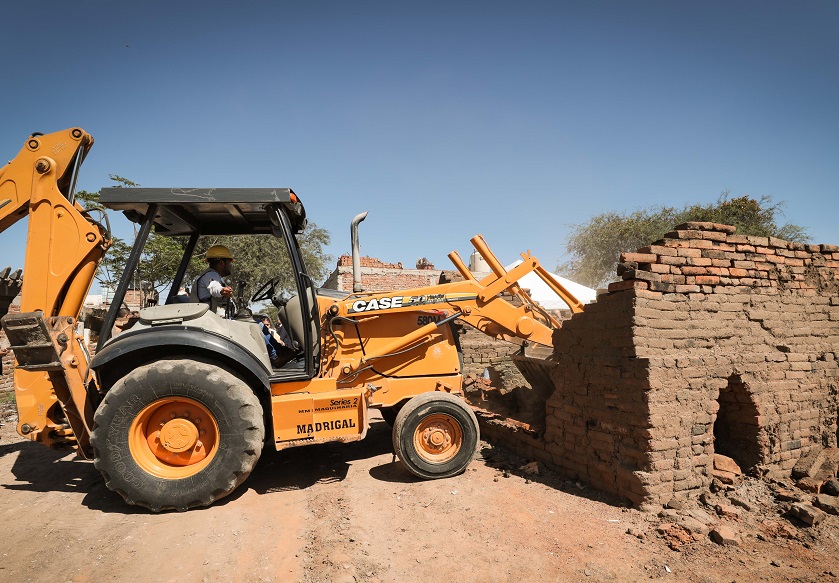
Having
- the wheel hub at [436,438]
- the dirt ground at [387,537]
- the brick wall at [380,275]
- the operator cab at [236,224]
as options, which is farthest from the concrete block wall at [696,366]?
the brick wall at [380,275]

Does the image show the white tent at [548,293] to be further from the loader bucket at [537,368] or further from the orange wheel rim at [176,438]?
the orange wheel rim at [176,438]

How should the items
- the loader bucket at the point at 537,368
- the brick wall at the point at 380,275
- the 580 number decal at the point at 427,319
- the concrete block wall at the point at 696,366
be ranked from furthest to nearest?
the brick wall at the point at 380,275 < the loader bucket at the point at 537,368 < the 580 number decal at the point at 427,319 < the concrete block wall at the point at 696,366

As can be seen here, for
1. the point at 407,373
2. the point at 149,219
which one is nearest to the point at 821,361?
the point at 407,373

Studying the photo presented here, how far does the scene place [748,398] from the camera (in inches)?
167

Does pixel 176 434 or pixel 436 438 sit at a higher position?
pixel 176 434

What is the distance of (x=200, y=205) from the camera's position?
4344 mm

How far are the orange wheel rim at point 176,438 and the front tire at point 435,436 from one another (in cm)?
165

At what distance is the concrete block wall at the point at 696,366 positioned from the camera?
152 inches

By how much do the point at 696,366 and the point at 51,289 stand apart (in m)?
5.60

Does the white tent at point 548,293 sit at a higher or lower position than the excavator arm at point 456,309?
higher

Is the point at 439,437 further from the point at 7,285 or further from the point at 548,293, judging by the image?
the point at 548,293

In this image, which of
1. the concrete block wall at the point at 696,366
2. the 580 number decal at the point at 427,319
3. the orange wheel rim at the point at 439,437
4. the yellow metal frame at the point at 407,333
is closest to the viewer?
the concrete block wall at the point at 696,366

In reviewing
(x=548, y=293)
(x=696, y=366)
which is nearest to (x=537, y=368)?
(x=696, y=366)

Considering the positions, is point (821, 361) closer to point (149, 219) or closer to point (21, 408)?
point (149, 219)
